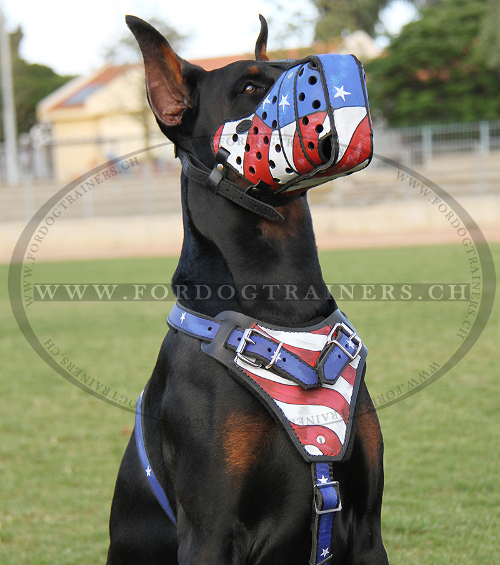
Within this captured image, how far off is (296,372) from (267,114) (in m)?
0.63

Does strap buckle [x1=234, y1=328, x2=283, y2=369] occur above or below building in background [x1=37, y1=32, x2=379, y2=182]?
below

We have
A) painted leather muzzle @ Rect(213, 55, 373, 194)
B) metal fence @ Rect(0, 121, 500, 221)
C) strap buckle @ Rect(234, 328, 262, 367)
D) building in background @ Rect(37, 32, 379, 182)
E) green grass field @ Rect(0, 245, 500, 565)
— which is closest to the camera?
painted leather muzzle @ Rect(213, 55, 373, 194)

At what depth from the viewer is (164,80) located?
1.80 metres

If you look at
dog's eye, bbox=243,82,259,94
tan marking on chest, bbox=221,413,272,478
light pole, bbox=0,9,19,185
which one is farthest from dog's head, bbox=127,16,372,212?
light pole, bbox=0,9,19,185

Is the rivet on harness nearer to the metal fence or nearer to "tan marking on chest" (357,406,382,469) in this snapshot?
"tan marking on chest" (357,406,382,469)

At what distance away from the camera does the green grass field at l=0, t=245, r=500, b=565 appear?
114 inches

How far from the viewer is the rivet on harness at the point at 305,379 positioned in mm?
1626

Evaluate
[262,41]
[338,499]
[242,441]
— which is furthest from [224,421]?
[262,41]

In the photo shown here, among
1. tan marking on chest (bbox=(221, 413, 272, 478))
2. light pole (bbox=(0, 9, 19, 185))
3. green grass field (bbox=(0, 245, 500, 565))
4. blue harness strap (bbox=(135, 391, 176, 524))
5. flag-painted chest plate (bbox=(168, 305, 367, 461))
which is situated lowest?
green grass field (bbox=(0, 245, 500, 565))

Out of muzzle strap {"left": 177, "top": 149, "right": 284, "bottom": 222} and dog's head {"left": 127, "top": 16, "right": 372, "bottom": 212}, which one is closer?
dog's head {"left": 127, "top": 16, "right": 372, "bottom": 212}

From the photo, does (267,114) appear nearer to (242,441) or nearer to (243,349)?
(243,349)

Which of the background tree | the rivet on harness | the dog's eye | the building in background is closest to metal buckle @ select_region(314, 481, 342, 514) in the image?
the rivet on harness

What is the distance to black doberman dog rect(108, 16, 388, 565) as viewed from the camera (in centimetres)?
160

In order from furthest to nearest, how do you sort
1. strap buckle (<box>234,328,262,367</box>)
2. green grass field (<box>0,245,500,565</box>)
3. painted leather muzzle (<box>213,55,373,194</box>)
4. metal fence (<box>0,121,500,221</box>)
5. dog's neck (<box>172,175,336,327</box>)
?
metal fence (<box>0,121,500,221</box>) → green grass field (<box>0,245,500,565</box>) → dog's neck (<box>172,175,336,327</box>) → strap buckle (<box>234,328,262,367</box>) → painted leather muzzle (<box>213,55,373,194</box>)
